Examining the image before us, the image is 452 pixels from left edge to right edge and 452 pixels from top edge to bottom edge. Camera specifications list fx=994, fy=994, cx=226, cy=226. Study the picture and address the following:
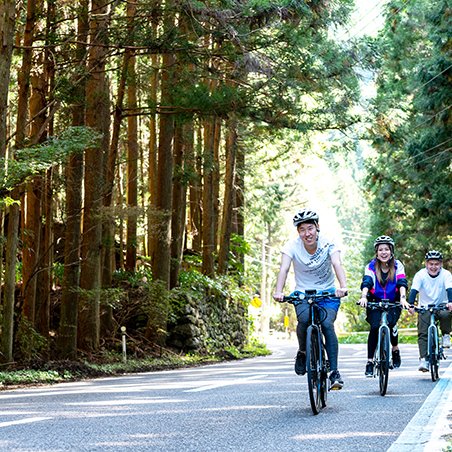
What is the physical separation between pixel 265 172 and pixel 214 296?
48.4 ft

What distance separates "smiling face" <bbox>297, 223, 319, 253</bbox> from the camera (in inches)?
385

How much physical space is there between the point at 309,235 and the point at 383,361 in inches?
103

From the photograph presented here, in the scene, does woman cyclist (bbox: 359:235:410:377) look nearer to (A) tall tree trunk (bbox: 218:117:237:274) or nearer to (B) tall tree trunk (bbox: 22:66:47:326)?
(B) tall tree trunk (bbox: 22:66:47:326)

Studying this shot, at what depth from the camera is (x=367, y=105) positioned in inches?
1055

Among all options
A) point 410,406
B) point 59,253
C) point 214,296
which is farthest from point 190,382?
point 214,296

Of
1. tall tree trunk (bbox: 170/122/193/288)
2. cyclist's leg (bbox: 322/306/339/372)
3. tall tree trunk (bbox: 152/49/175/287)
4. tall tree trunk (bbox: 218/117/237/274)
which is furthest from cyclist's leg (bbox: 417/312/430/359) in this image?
tall tree trunk (bbox: 218/117/237/274)

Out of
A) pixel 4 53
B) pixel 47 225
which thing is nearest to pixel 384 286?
pixel 4 53

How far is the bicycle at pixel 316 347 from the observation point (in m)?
9.35

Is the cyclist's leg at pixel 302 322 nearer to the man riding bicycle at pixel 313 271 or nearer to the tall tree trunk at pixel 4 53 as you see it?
the man riding bicycle at pixel 313 271

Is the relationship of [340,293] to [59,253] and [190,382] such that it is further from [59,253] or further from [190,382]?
[59,253]

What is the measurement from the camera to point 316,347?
961 centimetres

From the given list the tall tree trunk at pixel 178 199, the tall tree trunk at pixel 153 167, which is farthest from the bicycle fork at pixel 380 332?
the tall tree trunk at pixel 178 199

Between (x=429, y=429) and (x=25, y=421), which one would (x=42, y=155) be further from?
(x=429, y=429)

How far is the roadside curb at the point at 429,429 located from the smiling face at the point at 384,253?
1.78 metres
